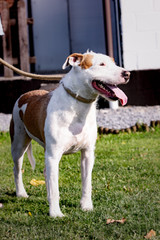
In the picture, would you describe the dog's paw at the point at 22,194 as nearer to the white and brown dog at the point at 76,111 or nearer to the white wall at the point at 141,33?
the white and brown dog at the point at 76,111

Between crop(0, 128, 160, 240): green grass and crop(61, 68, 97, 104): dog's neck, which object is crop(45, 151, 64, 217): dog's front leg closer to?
crop(0, 128, 160, 240): green grass

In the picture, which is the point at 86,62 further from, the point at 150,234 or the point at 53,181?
the point at 150,234

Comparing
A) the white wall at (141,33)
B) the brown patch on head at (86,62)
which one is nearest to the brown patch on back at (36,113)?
the brown patch on head at (86,62)

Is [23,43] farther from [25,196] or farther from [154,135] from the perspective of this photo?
[25,196]

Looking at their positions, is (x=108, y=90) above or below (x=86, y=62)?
below

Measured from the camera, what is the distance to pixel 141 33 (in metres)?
9.66

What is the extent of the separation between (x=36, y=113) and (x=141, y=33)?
6.30 m

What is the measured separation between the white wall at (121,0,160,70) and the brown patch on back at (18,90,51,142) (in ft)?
18.4

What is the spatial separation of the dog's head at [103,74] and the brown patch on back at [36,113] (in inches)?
22.0

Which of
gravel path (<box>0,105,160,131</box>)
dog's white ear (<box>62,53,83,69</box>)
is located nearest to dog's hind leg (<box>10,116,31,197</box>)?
dog's white ear (<box>62,53,83,69</box>)

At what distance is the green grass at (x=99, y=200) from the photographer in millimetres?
3271

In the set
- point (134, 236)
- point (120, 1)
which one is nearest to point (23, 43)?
point (120, 1)

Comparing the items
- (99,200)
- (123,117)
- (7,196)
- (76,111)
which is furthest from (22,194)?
(123,117)

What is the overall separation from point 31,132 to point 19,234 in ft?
3.80
